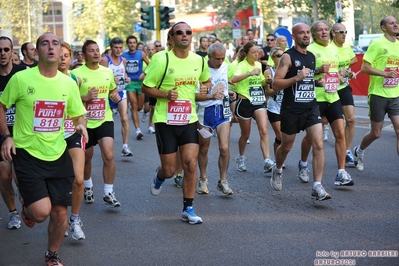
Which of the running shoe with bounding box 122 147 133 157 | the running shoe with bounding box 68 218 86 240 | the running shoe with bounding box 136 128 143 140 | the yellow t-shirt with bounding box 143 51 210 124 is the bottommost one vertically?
the running shoe with bounding box 136 128 143 140

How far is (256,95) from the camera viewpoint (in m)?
11.3

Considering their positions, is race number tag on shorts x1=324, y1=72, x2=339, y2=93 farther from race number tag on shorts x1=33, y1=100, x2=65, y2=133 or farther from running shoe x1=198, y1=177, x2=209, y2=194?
race number tag on shorts x1=33, y1=100, x2=65, y2=133

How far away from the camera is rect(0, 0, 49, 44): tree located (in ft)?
161

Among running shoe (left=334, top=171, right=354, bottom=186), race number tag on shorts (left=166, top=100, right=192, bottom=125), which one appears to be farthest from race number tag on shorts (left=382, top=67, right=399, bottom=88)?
race number tag on shorts (left=166, top=100, right=192, bottom=125)

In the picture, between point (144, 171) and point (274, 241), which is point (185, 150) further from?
point (144, 171)

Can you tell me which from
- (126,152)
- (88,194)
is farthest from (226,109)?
(126,152)

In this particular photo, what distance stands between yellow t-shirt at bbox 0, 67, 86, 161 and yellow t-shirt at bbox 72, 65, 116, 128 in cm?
260

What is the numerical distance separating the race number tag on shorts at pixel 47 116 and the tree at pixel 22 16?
42.1 metres

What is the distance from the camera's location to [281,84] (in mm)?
8703

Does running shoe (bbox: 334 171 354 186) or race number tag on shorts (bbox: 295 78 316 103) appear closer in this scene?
race number tag on shorts (bbox: 295 78 316 103)

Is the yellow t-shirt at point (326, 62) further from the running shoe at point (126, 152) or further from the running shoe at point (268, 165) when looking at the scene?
the running shoe at point (126, 152)

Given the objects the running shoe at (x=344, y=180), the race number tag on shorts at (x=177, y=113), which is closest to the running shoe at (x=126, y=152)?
the running shoe at (x=344, y=180)

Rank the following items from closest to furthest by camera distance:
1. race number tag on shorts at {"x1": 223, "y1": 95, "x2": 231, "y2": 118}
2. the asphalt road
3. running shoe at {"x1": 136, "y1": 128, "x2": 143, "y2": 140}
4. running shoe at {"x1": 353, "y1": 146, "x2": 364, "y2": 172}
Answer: the asphalt road → race number tag on shorts at {"x1": 223, "y1": 95, "x2": 231, "y2": 118} → running shoe at {"x1": 353, "y1": 146, "x2": 364, "y2": 172} → running shoe at {"x1": 136, "y1": 128, "x2": 143, "y2": 140}

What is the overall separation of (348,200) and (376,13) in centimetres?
4565
